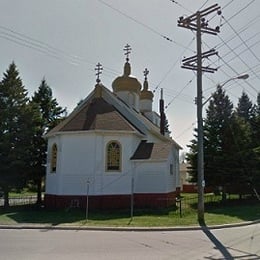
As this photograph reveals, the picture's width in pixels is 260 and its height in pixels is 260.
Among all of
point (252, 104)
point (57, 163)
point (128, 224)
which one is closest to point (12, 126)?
Result: point (57, 163)

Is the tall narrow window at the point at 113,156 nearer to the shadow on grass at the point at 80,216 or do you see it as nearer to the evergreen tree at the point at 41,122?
the shadow on grass at the point at 80,216

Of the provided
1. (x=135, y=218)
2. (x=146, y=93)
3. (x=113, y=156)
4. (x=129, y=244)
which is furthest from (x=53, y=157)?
(x=146, y=93)

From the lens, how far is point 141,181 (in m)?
24.6

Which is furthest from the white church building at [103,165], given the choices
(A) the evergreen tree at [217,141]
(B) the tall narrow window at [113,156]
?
(A) the evergreen tree at [217,141]

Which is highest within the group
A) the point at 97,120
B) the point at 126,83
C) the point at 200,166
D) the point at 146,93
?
the point at 146,93

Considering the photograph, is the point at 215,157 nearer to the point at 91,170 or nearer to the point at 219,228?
the point at 91,170

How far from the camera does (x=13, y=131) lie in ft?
83.4

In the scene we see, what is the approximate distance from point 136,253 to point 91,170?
13.9 metres

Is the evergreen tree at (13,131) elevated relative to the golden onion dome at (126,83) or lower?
lower

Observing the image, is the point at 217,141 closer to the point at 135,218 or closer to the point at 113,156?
the point at 113,156

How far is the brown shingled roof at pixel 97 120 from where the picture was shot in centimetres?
2380

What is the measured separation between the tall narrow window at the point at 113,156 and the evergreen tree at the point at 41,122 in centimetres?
622

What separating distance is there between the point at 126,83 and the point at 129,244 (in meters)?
22.9

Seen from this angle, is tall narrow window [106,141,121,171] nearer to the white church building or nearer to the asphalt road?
the white church building
